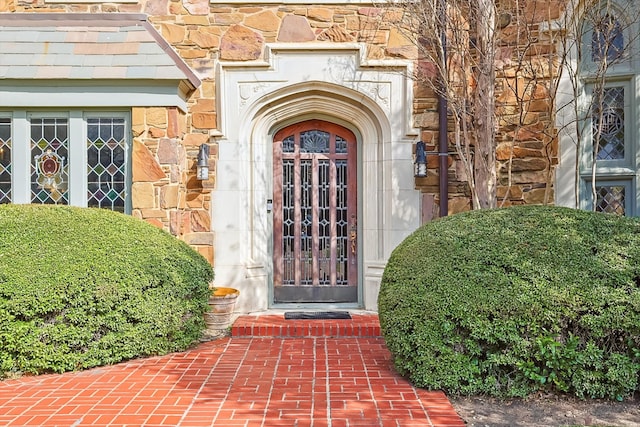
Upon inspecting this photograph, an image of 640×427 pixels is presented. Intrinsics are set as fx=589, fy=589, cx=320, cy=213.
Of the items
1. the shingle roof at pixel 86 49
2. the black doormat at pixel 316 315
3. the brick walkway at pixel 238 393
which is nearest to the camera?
the brick walkway at pixel 238 393

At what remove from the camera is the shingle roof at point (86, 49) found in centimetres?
671

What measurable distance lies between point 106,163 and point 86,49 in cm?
138

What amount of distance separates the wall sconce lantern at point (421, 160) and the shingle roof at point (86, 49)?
284cm

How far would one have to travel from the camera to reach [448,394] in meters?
4.55

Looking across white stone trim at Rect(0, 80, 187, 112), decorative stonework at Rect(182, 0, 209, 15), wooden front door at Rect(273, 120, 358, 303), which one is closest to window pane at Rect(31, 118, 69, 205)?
white stone trim at Rect(0, 80, 187, 112)

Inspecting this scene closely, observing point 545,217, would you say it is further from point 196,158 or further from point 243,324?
point 196,158

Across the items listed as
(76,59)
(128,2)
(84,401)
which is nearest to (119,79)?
(76,59)

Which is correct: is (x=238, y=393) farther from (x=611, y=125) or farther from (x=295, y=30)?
(x=611, y=125)

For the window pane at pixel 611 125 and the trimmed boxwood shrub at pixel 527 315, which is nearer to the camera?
the trimmed boxwood shrub at pixel 527 315

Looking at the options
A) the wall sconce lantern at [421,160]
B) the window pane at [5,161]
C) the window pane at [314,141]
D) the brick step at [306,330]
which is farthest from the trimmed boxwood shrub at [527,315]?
the window pane at [5,161]

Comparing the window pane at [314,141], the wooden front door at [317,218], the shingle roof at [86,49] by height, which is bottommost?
the wooden front door at [317,218]

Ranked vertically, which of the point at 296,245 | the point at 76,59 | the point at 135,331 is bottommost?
the point at 135,331

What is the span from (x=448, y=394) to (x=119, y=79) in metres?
4.89

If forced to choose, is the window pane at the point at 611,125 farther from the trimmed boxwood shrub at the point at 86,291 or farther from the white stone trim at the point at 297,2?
the trimmed boxwood shrub at the point at 86,291
